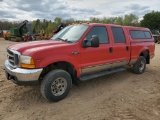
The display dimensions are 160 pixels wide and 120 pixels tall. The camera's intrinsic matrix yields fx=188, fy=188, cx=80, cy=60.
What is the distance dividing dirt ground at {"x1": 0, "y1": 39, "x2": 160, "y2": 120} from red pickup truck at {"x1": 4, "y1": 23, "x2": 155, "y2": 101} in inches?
15.4

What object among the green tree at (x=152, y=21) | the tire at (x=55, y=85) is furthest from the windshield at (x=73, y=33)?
the green tree at (x=152, y=21)

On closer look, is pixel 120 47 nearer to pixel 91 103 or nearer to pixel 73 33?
pixel 73 33

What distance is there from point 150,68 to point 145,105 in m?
4.40

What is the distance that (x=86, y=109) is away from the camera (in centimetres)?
422

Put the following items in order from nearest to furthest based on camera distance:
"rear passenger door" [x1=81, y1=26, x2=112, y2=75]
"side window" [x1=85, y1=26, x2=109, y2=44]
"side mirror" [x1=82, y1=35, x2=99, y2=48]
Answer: "side mirror" [x1=82, y1=35, x2=99, y2=48]
"rear passenger door" [x1=81, y1=26, x2=112, y2=75]
"side window" [x1=85, y1=26, x2=109, y2=44]

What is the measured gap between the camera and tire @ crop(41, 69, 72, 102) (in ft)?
14.1

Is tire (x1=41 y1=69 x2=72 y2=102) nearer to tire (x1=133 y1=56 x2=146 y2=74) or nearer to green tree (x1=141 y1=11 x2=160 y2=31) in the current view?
tire (x1=133 y1=56 x2=146 y2=74)

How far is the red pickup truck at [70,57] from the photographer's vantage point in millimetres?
4160

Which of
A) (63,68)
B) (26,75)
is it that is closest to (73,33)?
(63,68)

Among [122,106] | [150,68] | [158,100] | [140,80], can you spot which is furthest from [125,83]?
[150,68]

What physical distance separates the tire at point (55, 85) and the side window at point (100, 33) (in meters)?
1.38

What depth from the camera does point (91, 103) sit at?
4.54 metres

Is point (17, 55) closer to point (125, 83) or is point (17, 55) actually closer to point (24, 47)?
point (24, 47)

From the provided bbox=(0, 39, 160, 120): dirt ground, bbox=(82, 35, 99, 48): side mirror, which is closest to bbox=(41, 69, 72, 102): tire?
bbox=(0, 39, 160, 120): dirt ground
